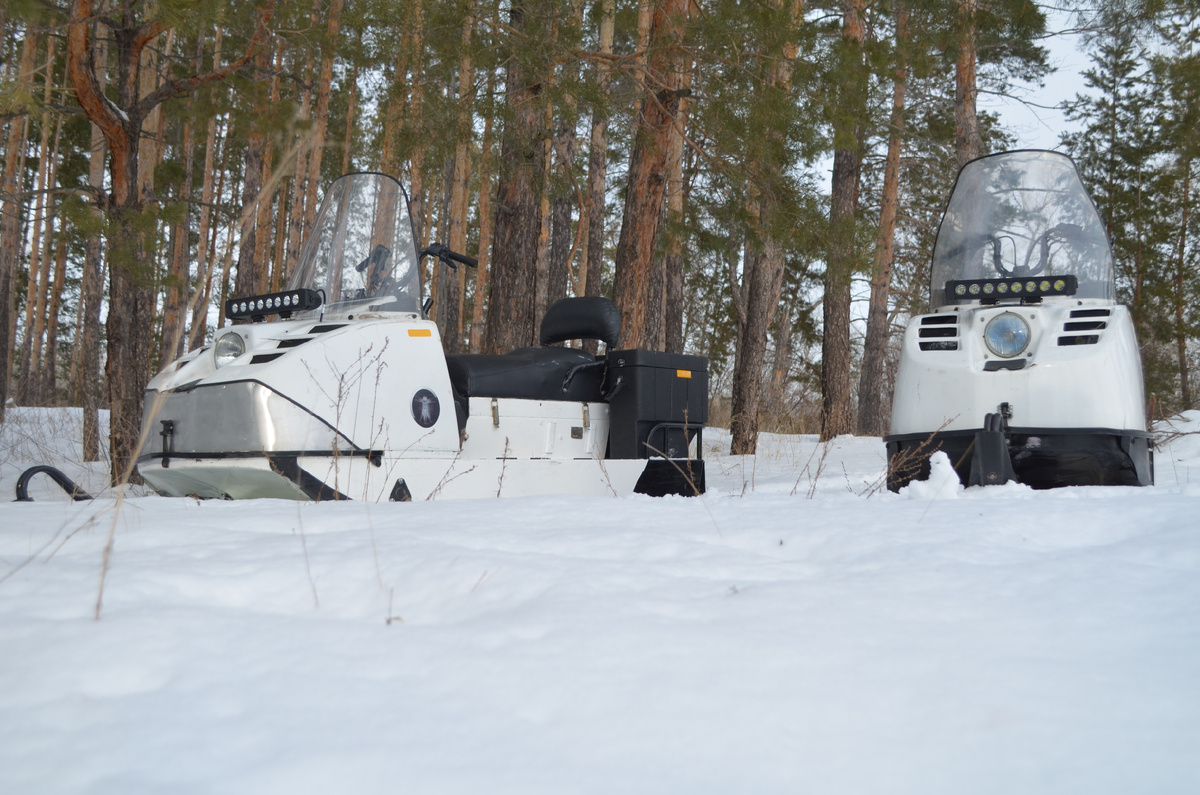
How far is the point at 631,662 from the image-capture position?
121cm

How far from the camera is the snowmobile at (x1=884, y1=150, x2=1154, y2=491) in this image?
11.3 ft

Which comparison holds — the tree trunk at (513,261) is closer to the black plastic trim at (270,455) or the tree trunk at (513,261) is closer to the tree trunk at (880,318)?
the black plastic trim at (270,455)

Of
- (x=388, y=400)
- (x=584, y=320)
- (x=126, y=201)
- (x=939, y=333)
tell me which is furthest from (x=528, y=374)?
(x=126, y=201)

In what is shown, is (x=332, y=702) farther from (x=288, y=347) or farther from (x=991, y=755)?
(x=288, y=347)

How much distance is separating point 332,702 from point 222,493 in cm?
254

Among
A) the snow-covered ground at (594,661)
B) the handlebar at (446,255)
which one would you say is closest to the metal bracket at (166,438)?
the handlebar at (446,255)

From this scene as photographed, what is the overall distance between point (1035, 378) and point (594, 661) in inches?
115

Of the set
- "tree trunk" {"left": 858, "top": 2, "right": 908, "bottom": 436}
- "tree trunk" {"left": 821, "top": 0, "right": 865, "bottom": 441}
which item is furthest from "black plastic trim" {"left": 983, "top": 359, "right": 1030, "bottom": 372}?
"tree trunk" {"left": 858, "top": 2, "right": 908, "bottom": 436}

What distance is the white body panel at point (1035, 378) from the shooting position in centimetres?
344

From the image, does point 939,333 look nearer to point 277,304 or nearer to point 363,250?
point 363,250

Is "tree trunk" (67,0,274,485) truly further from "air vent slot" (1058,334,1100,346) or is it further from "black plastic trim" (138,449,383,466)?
"air vent slot" (1058,334,1100,346)

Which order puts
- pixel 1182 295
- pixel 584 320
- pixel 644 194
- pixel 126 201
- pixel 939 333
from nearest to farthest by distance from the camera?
1. pixel 939 333
2. pixel 584 320
3. pixel 126 201
4. pixel 644 194
5. pixel 1182 295

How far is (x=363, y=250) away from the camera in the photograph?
12.7ft

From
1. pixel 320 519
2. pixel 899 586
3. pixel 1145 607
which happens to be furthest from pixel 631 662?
Result: pixel 320 519
